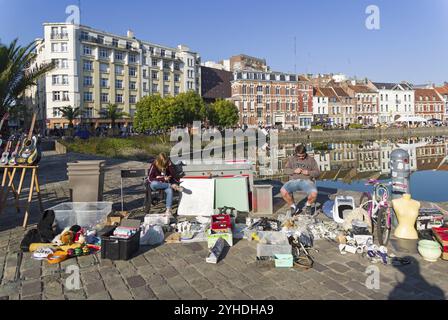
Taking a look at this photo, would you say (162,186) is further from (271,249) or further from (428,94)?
(428,94)

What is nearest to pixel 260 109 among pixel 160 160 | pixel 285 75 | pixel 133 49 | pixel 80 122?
pixel 285 75

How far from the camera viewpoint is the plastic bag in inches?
237

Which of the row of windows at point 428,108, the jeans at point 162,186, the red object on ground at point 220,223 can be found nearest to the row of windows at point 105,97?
the jeans at point 162,186

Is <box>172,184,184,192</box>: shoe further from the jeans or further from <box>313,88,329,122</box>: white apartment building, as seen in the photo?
<box>313,88,329,122</box>: white apartment building

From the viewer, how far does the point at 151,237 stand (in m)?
6.05

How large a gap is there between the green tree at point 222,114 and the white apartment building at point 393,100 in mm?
45972

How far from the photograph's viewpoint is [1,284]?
4.45 meters

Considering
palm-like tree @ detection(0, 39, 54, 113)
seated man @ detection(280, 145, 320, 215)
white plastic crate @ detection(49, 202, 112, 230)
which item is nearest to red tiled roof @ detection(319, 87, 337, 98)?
palm-like tree @ detection(0, 39, 54, 113)

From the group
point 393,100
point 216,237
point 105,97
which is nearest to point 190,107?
point 105,97

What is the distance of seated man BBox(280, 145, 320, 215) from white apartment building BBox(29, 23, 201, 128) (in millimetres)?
57007

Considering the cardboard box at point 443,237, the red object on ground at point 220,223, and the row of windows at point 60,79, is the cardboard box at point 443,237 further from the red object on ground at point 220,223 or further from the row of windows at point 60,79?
the row of windows at point 60,79

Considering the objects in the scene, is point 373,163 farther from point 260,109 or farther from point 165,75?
point 165,75

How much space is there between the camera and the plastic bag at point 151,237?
6.02 meters

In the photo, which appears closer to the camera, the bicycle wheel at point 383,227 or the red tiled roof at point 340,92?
the bicycle wheel at point 383,227
